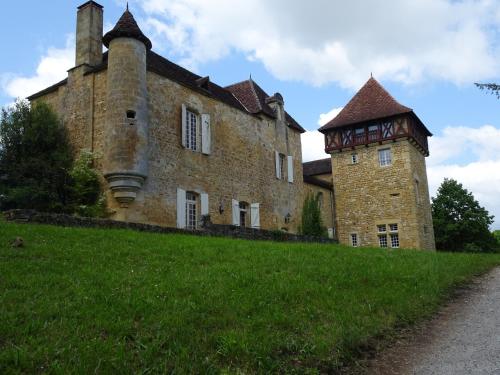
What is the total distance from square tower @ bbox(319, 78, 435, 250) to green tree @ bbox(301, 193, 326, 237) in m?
4.59

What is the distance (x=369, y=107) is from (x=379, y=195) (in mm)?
5504

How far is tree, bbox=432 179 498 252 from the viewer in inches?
1321

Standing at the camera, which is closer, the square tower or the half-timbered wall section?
the square tower

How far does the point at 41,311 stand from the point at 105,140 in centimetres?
1175

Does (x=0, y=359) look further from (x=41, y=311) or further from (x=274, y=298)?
(x=274, y=298)

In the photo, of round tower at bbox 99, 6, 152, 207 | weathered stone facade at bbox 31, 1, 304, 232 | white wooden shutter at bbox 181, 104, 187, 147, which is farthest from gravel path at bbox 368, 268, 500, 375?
white wooden shutter at bbox 181, 104, 187, 147

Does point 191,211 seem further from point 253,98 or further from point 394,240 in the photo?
point 394,240

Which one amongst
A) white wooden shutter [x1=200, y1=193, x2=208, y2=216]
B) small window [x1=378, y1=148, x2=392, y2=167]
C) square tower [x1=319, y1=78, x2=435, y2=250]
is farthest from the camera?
small window [x1=378, y1=148, x2=392, y2=167]

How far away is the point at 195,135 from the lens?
64.5 ft

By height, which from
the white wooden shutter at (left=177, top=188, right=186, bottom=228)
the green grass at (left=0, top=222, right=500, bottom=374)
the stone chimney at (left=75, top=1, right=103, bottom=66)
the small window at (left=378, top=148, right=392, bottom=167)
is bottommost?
the green grass at (left=0, top=222, right=500, bottom=374)

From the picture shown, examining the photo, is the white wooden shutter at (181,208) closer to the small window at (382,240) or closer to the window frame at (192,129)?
the window frame at (192,129)

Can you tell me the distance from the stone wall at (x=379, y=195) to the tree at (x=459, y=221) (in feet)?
14.7

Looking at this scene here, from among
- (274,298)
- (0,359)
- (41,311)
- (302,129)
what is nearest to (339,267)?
(274,298)

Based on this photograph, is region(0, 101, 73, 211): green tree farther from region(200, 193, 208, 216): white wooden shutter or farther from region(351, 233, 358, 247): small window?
region(351, 233, 358, 247): small window
